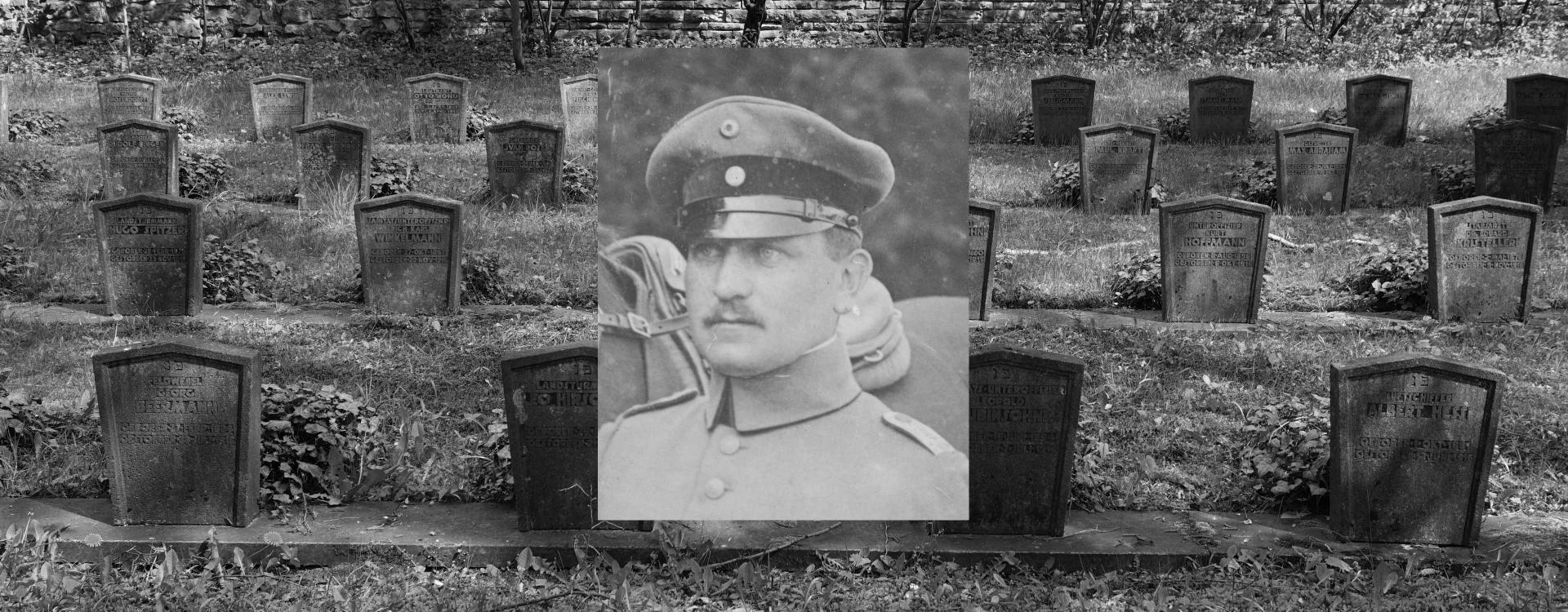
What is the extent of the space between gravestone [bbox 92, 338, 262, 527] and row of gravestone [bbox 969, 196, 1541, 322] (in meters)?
4.32

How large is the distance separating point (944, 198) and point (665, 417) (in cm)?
105

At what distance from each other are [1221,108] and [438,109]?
8161mm

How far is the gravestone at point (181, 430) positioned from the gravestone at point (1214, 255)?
17.5 feet

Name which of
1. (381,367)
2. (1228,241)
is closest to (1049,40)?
(1228,241)

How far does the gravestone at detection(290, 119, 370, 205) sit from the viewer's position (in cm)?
→ 1063

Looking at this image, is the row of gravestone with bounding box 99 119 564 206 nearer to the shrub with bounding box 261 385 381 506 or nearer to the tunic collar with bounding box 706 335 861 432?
the shrub with bounding box 261 385 381 506

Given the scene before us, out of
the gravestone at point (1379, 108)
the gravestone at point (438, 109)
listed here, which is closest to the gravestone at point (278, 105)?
the gravestone at point (438, 109)

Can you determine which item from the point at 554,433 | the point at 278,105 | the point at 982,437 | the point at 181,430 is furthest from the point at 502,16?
the point at 982,437

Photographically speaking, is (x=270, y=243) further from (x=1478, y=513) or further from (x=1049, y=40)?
(x=1049, y=40)

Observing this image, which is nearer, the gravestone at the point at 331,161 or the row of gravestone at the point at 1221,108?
the gravestone at the point at 331,161

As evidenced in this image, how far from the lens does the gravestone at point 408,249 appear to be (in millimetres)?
8109

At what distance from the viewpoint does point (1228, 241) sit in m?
8.06

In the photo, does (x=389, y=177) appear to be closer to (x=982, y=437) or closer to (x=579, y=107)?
(x=579, y=107)

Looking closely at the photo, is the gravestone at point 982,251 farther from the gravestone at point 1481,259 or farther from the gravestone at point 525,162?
the gravestone at point 525,162
